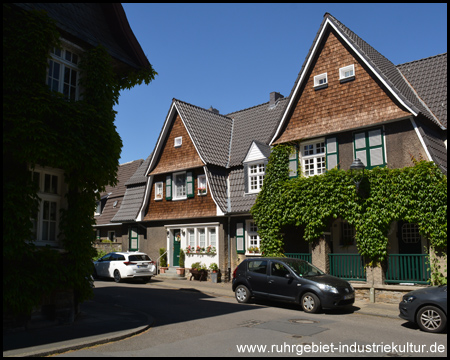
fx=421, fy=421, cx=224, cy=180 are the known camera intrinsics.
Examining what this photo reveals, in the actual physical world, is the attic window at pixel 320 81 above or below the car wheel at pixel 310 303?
above

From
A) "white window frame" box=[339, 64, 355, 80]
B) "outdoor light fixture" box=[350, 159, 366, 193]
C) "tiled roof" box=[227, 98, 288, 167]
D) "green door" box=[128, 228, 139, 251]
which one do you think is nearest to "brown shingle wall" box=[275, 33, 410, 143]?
"white window frame" box=[339, 64, 355, 80]

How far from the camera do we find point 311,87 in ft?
62.5

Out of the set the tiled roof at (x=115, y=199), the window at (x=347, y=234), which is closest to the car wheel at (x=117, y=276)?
the tiled roof at (x=115, y=199)

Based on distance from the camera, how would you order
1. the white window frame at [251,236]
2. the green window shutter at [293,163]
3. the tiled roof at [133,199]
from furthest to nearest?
the tiled roof at [133,199], the white window frame at [251,236], the green window shutter at [293,163]

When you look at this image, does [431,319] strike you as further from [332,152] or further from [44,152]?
[44,152]

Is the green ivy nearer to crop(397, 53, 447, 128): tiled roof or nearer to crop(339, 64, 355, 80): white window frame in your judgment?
crop(397, 53, 447, 128): tiled roof

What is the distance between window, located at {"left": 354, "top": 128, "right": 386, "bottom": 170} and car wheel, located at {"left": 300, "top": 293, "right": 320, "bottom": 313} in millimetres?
6469

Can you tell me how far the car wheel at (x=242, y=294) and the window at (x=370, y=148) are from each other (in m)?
6.98

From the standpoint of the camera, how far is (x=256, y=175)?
21.6 m

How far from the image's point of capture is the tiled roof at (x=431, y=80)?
57.4 ft

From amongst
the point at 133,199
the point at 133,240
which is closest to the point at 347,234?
the point at 133,240

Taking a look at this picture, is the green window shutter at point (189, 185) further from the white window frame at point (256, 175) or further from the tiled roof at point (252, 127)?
the white window frame at point (256, 175)

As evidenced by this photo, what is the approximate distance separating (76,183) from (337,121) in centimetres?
1137

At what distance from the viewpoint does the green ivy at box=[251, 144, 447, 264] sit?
1486cm
